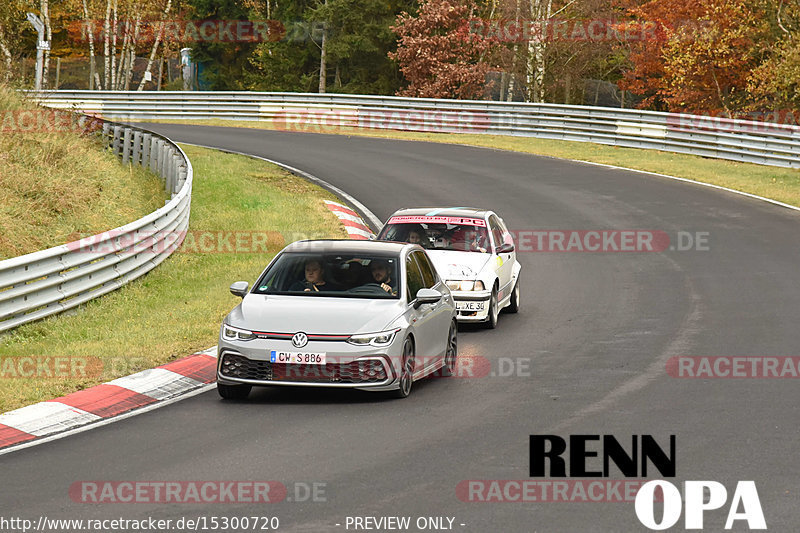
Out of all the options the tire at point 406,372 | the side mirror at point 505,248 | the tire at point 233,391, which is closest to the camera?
the tire at point 233,391

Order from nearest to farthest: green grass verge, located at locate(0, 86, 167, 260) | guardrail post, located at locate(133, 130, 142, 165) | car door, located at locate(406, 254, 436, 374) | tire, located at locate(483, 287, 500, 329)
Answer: car door, located at locate(406, 254, 436, 374), tire, located at locate(483, 287, 500, 329), green grass verge, located at locate(0, 86, 167, 260), guardrail post, located at locate(133, 130, 142, 165)

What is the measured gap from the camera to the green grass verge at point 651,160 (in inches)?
1172

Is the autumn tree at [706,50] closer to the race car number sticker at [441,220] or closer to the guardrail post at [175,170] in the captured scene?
the guardrail post at [175,170]

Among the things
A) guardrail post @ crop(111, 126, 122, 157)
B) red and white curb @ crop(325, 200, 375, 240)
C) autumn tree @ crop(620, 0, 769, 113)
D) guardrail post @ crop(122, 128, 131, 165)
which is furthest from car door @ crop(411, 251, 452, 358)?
autumn tree @ crop(620, 0, 769, 113)

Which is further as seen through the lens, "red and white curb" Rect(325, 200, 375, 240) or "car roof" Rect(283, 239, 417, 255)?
"red and white curb" Rect(325, 200, 375, 240)

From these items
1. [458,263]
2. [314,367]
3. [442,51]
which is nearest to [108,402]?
[314,367]

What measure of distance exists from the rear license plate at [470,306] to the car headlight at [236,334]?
464 centimetres

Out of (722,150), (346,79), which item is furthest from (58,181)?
(346,79)

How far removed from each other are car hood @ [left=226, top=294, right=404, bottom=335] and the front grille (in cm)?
31

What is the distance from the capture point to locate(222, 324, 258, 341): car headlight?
11.0m

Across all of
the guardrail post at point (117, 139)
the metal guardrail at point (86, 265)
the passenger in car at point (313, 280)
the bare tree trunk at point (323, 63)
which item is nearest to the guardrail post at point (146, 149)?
the guardrail post at point (117, 139)

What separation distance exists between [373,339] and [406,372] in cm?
56

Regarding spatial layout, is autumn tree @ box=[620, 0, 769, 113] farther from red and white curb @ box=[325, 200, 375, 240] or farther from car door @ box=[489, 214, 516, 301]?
car door @ box=[489, 214, 516, 301]

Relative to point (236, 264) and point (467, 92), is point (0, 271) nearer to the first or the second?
point (236, 264)
